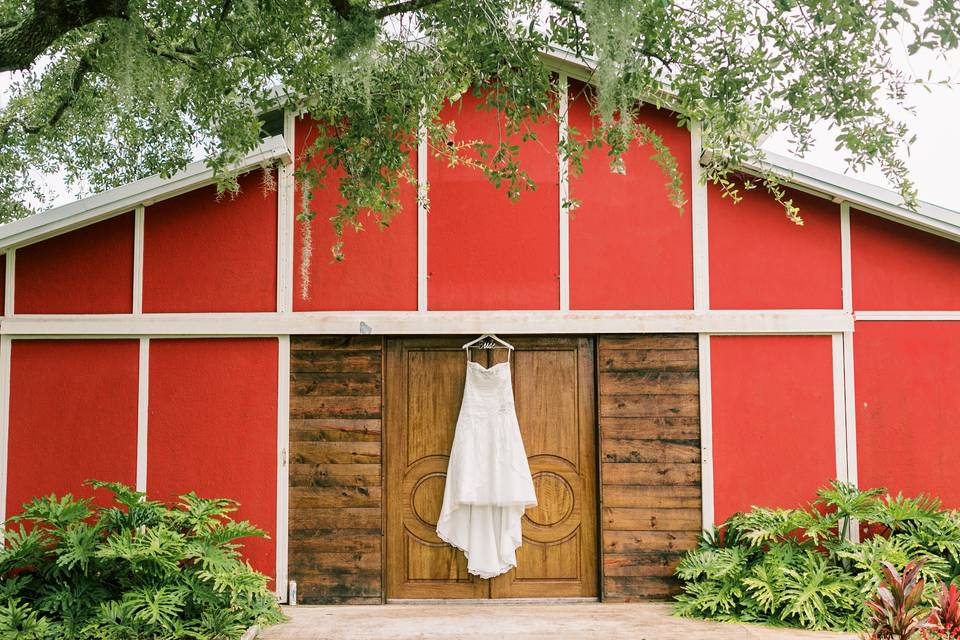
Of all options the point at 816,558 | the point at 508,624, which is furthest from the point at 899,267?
the point at 508,624

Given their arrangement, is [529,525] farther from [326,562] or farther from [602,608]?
[326,562]

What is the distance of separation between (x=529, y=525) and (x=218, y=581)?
226cm

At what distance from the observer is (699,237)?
5.94m

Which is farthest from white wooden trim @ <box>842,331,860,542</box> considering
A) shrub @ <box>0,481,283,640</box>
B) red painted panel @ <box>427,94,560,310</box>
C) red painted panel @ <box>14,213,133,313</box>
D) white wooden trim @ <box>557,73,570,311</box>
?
red painted panel @ <box>14,213,133,313</box>

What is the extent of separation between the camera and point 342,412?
5887 mm

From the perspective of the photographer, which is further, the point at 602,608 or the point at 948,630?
the point at 602,608

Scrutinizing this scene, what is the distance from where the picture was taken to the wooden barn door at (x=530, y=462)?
5895 mm

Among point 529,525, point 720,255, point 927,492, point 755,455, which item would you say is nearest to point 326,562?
point 529,525

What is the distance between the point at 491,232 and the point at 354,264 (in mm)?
1066

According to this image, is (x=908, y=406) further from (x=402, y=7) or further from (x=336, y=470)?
(x=402, y=7)

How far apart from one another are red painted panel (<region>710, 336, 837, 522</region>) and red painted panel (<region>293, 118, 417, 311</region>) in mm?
2410

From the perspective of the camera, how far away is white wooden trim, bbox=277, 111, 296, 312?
590 cm

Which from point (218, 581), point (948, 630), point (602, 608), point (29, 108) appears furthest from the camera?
point (29, 108)

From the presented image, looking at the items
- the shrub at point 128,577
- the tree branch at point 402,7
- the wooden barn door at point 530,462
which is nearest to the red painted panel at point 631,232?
the wooden barn door at point 530,462
